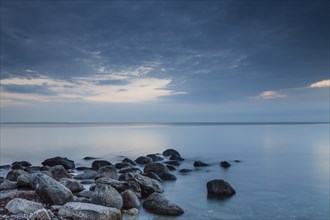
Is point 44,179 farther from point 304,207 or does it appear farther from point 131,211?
point 304,207

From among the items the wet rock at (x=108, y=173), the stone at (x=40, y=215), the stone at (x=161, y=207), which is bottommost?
the stone at (x=161, y=207)

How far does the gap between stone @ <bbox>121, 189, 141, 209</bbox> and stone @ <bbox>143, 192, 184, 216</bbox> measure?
452 mm

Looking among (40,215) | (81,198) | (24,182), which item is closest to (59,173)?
(24,182)

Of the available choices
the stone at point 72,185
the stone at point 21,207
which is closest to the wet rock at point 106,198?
the stone at point 21,207

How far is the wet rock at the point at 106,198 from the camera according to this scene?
12438 millimetres

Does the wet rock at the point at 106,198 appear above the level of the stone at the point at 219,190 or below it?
above

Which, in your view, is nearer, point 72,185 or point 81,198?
point 81,198

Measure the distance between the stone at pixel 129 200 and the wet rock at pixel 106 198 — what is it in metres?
0.49

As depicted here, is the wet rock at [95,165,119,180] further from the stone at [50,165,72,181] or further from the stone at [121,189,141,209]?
the stone at [121,189,141,209]

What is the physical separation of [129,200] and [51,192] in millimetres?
3369

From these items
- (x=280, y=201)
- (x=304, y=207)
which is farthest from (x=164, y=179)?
(x=304, y=207)

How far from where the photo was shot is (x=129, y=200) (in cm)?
1352

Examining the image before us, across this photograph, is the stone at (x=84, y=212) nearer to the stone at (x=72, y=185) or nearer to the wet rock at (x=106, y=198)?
the wet rock at (x=106, y=198)

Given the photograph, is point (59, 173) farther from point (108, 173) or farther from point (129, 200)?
point (129, 200)
